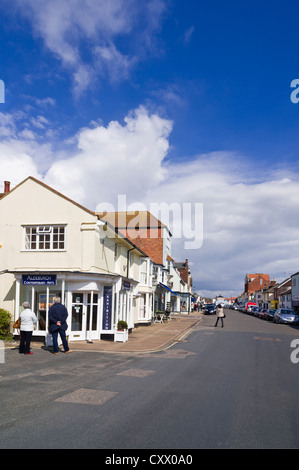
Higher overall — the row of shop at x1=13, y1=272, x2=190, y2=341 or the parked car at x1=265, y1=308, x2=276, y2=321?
the row of shop at x1=13, y1=272, x2=190, y2=341

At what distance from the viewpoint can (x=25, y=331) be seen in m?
13.5

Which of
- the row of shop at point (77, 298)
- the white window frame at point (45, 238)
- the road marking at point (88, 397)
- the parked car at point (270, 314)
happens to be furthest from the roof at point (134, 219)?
the road marking at point (88, 397)

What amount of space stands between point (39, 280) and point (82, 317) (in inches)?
105

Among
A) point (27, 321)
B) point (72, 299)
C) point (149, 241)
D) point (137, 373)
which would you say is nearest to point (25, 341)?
point (27, 321)

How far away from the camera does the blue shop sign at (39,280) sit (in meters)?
17.2

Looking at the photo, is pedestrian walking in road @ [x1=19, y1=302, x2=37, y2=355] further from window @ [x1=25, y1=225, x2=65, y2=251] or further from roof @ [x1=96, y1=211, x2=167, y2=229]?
roof @ [x1=96, y1=211, x2=167, y2=229]

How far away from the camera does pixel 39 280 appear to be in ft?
56.8

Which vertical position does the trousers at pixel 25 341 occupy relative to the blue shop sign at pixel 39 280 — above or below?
below

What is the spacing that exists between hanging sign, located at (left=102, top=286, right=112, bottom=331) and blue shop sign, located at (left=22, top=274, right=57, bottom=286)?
280 cm

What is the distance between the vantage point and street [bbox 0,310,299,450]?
Result: 18.1 ft

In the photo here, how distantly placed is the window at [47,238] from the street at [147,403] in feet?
22.0

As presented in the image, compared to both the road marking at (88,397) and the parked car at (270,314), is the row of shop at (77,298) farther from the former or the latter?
the parked car at (270,314)

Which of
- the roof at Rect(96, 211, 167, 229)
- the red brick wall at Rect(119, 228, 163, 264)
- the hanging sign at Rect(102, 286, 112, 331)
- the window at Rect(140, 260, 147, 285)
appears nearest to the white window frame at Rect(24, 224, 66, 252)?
the hanging sign at Rect(102, 286, 112, 331)
